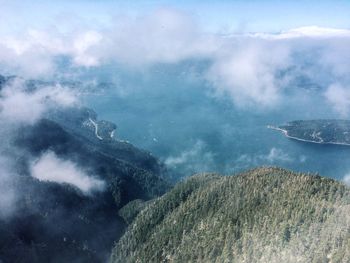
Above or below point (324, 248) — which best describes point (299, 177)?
above

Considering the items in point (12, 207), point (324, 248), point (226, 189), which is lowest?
point (324, 248)

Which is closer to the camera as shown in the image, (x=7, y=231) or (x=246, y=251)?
(x=246, y=251)

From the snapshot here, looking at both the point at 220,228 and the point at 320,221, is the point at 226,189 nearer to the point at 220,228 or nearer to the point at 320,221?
the point at 220,228

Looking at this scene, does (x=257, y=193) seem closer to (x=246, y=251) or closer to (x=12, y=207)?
(x=246, y=251)

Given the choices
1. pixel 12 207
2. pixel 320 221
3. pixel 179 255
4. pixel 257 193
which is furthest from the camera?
pixel 12 207

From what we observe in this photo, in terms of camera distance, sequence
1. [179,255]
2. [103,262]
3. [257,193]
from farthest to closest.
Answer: [103,262]
[257,193]
[179,255]

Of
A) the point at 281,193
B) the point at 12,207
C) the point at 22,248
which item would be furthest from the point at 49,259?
the point at 281,193
